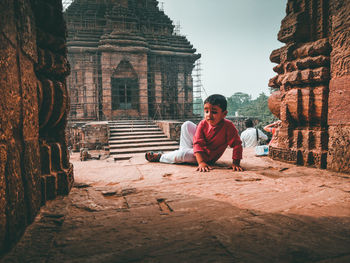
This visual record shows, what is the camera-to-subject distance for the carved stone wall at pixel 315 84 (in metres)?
2.48

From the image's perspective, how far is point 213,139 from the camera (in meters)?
3.03

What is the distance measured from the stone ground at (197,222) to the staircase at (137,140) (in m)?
5.17

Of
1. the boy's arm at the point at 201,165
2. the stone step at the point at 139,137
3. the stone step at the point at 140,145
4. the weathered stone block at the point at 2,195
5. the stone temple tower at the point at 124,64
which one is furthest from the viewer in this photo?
the stone temple tower at the point at 124,64

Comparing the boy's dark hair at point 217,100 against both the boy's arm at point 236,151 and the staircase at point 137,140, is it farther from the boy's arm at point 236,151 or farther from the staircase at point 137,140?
the staircase at point 137,140

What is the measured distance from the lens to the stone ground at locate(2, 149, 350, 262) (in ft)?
3.32

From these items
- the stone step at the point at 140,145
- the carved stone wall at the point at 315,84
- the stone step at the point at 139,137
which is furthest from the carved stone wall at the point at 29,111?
the stone step at the point at 139,137

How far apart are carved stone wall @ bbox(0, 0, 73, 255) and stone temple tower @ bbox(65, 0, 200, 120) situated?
13126 mm

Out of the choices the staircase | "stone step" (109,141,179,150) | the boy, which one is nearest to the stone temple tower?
the staircase

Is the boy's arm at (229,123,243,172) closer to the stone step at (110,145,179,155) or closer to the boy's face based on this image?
the boy's face

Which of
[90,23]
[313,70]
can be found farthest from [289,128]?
[90,23]

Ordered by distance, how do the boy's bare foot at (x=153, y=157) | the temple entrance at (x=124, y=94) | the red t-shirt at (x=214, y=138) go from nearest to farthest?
the red t-shirt at (x=214, y=138) → the boy's bare foot at (x=153, y=157) → the temple entrance at (x=124, y=94)

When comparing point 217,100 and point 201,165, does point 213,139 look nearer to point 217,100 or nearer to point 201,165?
point 201,165

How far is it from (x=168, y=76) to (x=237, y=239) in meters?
16.3

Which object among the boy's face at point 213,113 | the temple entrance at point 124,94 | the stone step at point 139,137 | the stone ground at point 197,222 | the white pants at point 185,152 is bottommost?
the stone step at point 139,137
